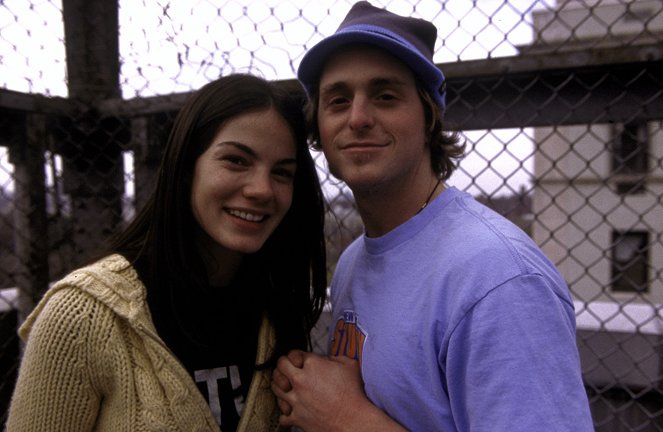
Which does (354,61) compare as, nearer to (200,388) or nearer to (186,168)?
(186,168)

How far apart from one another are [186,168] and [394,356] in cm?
77

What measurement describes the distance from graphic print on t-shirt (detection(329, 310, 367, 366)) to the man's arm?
0.09 ft

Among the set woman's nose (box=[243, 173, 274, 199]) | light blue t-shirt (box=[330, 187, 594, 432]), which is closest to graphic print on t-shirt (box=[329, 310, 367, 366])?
light blue t-shirt (box=[330, 187, 594, 432])

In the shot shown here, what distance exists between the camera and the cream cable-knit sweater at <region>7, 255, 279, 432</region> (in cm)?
114

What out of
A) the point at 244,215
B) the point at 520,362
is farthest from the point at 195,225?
the point at 520,362

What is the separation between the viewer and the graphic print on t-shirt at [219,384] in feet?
4.36

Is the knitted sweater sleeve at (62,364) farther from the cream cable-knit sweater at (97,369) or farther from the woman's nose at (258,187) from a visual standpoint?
the woman's nose at (258,187)

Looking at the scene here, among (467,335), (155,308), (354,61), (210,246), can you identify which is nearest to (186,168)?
(210,246)

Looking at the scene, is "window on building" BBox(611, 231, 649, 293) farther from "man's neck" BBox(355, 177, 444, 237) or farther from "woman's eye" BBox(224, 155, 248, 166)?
"woman's eye" BBox(224, 155, 248, 166)

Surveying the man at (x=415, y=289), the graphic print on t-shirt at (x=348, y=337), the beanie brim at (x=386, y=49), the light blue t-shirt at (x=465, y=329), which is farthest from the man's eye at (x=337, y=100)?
the graphic print on t-shirt at (x=348, y=337)

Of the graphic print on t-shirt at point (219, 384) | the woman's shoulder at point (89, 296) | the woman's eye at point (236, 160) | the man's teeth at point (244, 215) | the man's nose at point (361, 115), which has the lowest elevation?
the graphic print on t-shirt at point (219, 384)

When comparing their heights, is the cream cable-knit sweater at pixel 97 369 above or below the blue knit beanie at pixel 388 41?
below

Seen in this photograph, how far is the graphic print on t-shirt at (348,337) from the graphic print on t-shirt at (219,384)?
11.2 inches

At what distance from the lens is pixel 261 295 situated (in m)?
1.52
